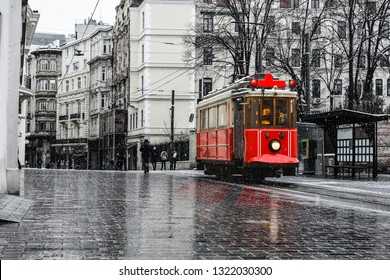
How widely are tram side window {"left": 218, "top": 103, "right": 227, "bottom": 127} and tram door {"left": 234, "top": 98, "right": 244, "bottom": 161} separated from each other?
112 cm

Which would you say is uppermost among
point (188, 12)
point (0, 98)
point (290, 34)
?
point (188, 12)

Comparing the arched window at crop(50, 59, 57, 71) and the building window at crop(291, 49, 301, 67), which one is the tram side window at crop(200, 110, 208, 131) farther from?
the arched window at crop(50, 59, 57, 71)

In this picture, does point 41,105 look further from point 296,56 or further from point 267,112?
point 267,112

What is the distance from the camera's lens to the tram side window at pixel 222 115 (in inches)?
931

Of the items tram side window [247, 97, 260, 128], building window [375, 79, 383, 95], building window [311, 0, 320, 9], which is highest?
building window [311, 0, 320, 9]

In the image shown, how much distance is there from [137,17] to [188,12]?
22.0 feet

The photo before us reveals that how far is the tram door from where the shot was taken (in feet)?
72.0

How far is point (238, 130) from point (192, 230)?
1377 centimetres

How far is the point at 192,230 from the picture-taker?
8703mm

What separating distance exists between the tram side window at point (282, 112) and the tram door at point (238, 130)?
1.12 meters

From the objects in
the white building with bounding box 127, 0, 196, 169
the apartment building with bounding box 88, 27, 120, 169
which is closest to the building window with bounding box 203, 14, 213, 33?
the white building with bounding box 127, 0, 196, 169
